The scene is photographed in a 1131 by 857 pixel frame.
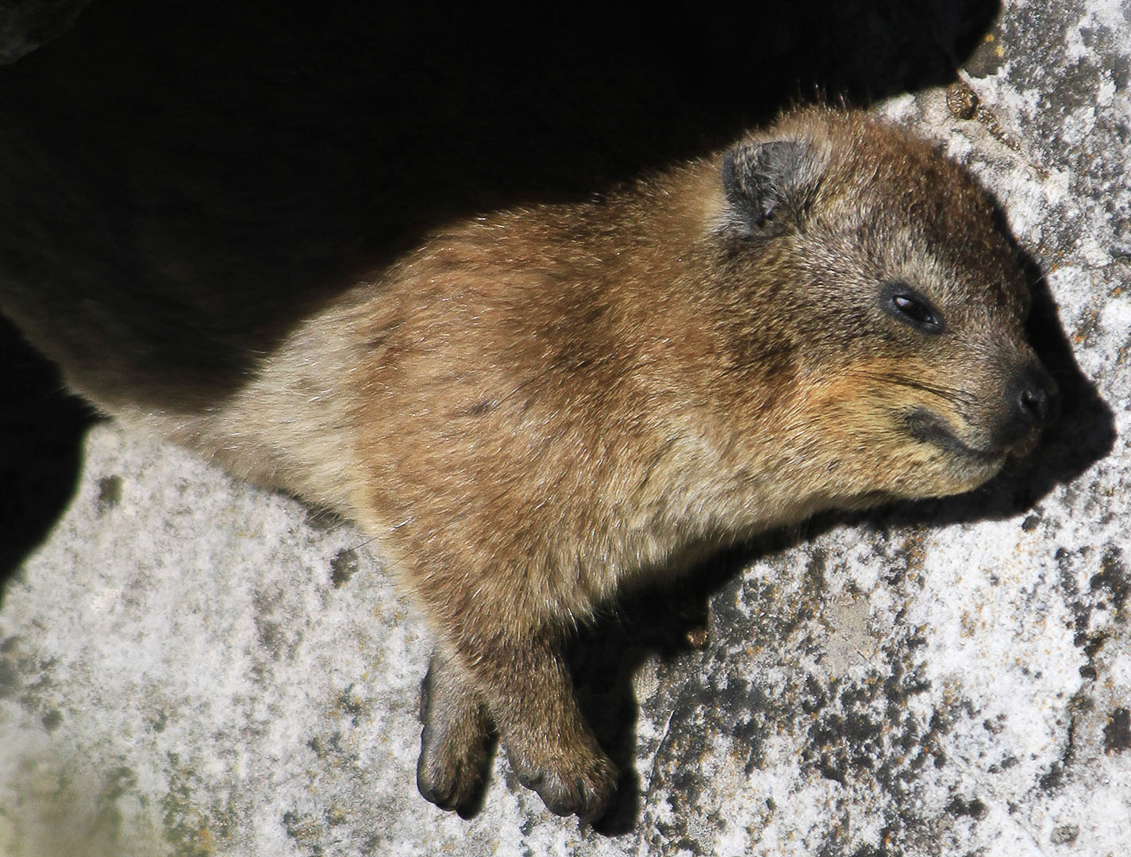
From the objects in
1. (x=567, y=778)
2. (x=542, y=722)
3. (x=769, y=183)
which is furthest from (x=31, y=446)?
(x=769, y=183)

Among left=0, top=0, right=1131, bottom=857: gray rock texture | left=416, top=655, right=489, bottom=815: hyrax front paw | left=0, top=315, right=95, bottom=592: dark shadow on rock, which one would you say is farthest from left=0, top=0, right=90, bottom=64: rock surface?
left=0, top=315, right=95, bottom=592: dark shadow on rock

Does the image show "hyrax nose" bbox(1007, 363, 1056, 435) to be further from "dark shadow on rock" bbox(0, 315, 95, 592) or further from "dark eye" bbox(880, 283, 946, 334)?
"dark shadow on rock" bbox(0, 315, 95, 592)

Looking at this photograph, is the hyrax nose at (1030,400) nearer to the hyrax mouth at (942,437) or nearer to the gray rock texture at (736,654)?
the hyrax mouth at (942,437)

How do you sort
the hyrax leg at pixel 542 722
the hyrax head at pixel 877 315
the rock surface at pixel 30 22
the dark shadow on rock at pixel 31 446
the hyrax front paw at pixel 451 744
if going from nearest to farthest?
the rock surface at pixel 30 22
the hyrax head at pixel 877 315
the hyrax leg at pixel 542 722
the hyrax front paw at pixel 451 744
the dark shadow on rock at pixel 31 446

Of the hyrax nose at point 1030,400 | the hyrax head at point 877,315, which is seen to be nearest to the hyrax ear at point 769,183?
the hyrax head at point 877,315

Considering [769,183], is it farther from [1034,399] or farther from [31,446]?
[31,446]

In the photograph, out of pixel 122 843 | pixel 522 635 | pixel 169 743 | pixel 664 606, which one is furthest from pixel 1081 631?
pixel 122 843
